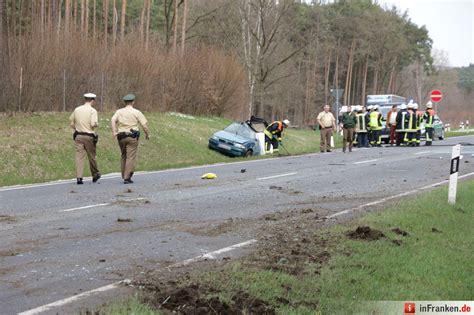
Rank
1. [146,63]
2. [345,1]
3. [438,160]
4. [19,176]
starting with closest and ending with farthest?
[19,176]
[438,160]
[146,63]
[345,1]

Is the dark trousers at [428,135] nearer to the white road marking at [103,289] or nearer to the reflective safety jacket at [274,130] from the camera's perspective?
the reflective safety jacket at [274,130]

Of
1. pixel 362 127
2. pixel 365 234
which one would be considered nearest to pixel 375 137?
pixel 362 127

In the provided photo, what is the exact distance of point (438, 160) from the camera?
19.6 meters

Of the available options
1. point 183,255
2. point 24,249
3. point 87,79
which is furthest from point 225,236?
point 87,79

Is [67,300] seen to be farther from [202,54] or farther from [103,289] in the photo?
[202,54]

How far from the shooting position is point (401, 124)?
28.2 m

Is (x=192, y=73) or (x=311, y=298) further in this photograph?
(x=192, y=73)

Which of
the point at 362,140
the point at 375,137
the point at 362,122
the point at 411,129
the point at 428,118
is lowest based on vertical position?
the point at 362,140

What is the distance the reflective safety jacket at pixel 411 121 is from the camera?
89.2ft

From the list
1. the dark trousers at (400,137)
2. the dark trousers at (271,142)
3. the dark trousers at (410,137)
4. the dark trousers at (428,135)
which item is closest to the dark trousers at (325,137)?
the dark trousers at (271,142)

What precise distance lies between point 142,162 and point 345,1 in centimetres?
6119

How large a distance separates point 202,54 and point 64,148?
16271 millimetres

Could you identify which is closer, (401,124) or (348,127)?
(348,127)

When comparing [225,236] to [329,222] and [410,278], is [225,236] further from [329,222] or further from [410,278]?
[410,278]
